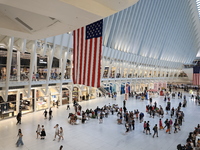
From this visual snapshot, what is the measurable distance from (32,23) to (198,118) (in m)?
17.5

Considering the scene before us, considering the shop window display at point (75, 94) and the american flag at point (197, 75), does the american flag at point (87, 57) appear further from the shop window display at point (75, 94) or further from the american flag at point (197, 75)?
the american flag at point (197, 75)

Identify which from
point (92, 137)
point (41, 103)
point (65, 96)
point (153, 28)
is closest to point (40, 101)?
point (41, 103)

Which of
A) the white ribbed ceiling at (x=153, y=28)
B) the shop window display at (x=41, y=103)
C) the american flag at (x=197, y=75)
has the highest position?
the white ribbed ceiling at (x=153, y=28)

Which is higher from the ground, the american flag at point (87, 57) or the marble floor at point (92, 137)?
the american flag at point (87, 57)

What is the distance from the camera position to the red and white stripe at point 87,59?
722 centimetres

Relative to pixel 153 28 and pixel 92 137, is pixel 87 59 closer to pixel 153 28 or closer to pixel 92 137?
pixel 92 137

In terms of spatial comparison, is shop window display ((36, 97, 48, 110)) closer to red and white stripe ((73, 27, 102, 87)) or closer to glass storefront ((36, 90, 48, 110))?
glass storefront ((36, 90, 48, 110))

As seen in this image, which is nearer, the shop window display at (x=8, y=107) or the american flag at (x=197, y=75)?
the shop window display at (x=8, y=107)

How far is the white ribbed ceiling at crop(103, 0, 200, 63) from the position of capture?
24641mm

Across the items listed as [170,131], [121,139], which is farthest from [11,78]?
[170,131]

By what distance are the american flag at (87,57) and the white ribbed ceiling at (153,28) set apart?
15199mm

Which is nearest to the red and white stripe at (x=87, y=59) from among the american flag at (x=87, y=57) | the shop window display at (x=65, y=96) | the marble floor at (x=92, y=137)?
the american flag at (x=87, y=57)

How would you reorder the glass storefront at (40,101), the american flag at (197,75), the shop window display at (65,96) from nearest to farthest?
the glass storefront at (40,101) < the shop window display at (65,96) < the american flag at (197,75)

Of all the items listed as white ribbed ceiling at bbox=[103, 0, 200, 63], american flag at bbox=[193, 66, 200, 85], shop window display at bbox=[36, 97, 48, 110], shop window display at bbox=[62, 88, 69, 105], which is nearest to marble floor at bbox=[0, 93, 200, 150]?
shop window display at bbox=[36, 97, 48, 110]
